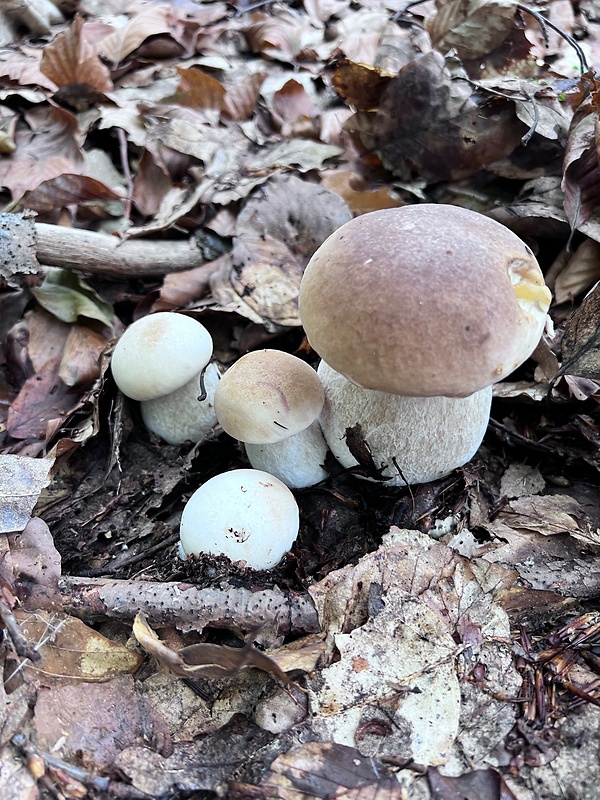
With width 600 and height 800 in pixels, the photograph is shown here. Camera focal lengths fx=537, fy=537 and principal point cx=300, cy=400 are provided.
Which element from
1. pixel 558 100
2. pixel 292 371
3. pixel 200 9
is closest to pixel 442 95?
pixel 558 100

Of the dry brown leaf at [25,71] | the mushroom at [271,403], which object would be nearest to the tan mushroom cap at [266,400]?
the mushroom at [271,403]

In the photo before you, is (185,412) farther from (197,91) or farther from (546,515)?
(197,91)

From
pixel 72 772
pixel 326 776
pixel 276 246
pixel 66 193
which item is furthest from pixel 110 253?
pixel 326 776

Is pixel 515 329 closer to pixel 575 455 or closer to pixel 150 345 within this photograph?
pixel 575 455

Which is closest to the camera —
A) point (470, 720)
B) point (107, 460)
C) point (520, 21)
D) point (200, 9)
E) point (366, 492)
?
point (470, 720)

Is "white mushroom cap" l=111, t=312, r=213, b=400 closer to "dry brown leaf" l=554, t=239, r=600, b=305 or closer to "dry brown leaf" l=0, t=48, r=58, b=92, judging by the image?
"dry brown leaf" l=554, t=239, r=600, b=305

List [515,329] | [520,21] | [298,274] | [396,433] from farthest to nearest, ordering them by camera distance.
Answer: [520,21], [298,274], [396,433], [515,329]
